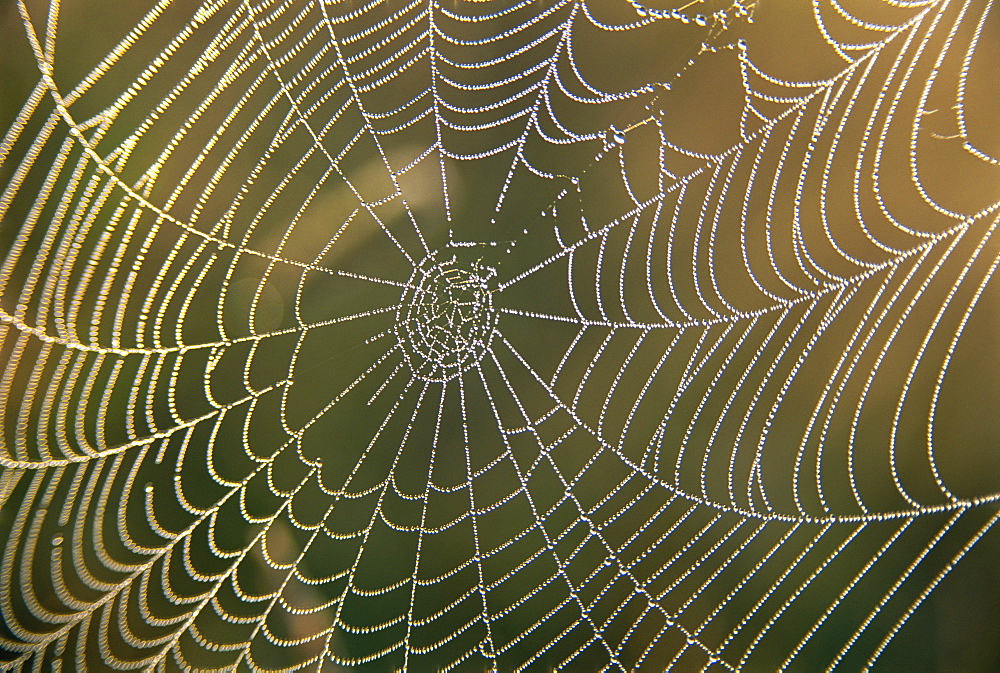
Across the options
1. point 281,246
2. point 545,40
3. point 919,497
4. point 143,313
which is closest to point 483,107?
point 545,40

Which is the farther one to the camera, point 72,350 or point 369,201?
point 369,201

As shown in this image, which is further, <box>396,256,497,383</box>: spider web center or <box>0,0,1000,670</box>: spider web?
<box>396,256,497,383</box>: spider web center

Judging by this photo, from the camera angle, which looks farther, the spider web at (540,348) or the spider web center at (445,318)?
the spider web center at (445,318)

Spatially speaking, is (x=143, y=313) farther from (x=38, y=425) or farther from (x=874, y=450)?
(x=874, y=450)

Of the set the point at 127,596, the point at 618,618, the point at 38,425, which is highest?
the point at 38,425

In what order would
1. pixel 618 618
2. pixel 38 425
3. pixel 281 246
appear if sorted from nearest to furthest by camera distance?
pixel 38 425
pixel 281 246
pixel 618 618

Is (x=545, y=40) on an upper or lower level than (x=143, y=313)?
upper

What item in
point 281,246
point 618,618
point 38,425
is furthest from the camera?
point 618,618
